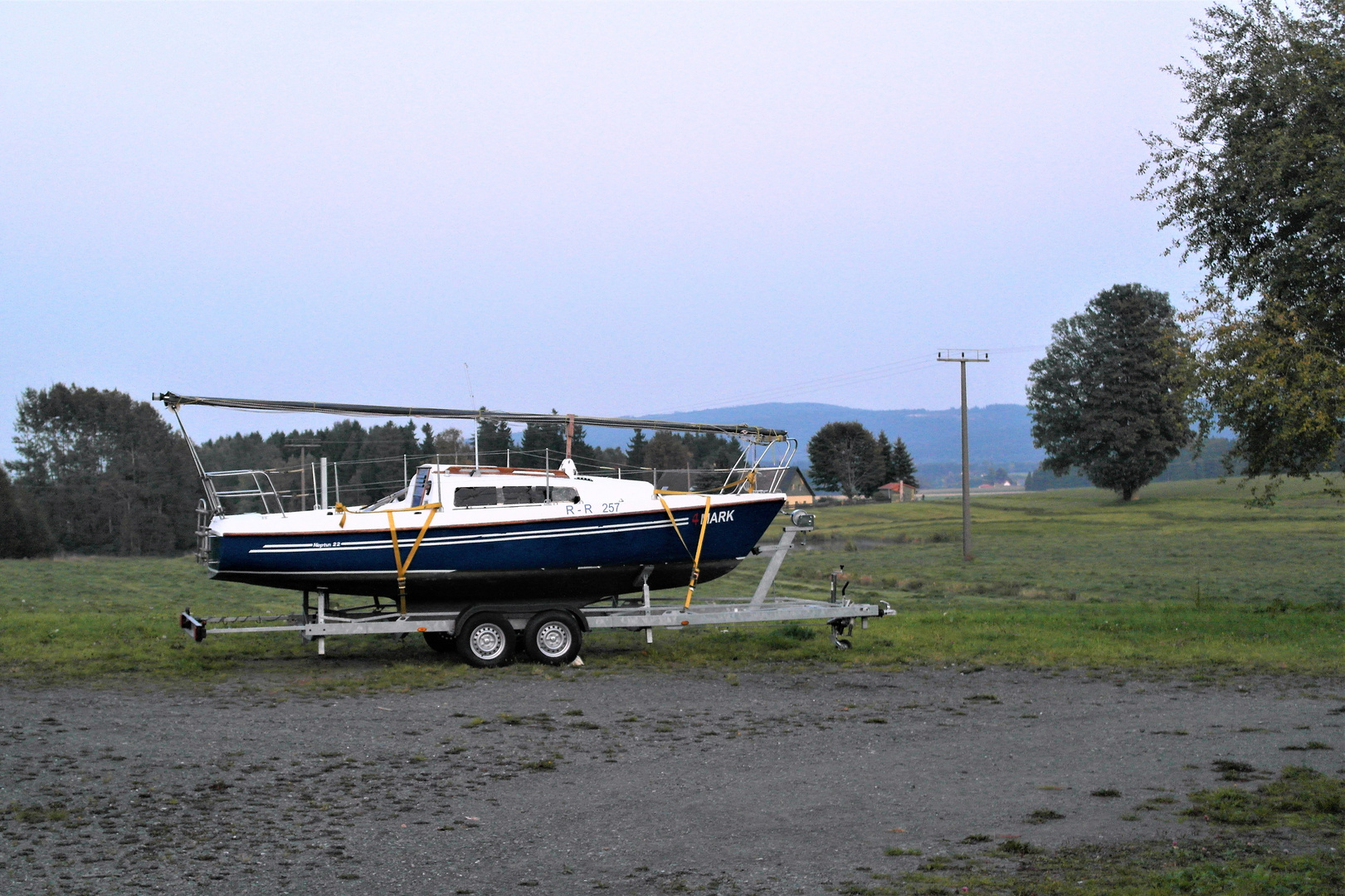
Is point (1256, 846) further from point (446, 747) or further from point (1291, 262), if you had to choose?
point (1291, 262)

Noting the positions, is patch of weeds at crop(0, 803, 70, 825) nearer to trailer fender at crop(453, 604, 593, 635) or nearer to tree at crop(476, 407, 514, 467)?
trailer fender at crop(453, 604, 593, 635)

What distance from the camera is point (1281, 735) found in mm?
9820

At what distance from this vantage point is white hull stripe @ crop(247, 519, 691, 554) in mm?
13883

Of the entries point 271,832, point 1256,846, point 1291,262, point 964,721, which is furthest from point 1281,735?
point 1291,262

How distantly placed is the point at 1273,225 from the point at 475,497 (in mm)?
15508

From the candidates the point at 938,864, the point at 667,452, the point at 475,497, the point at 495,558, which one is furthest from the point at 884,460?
the point at 938,864

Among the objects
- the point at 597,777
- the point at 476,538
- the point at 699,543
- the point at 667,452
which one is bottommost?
the point at 597,777

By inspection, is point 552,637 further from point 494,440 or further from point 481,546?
point 494,440

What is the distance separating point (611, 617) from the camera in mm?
14359

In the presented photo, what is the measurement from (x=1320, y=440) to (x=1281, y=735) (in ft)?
36.5

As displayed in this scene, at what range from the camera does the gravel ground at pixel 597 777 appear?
21.0ft

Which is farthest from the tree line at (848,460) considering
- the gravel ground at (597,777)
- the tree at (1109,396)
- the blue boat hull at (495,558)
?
the gravel ground at (597,777)

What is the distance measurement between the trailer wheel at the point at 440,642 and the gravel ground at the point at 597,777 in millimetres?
2483

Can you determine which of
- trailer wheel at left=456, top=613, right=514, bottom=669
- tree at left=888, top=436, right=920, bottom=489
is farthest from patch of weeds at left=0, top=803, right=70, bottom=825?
tree at left=888, top=436, right=920, bottom=489
